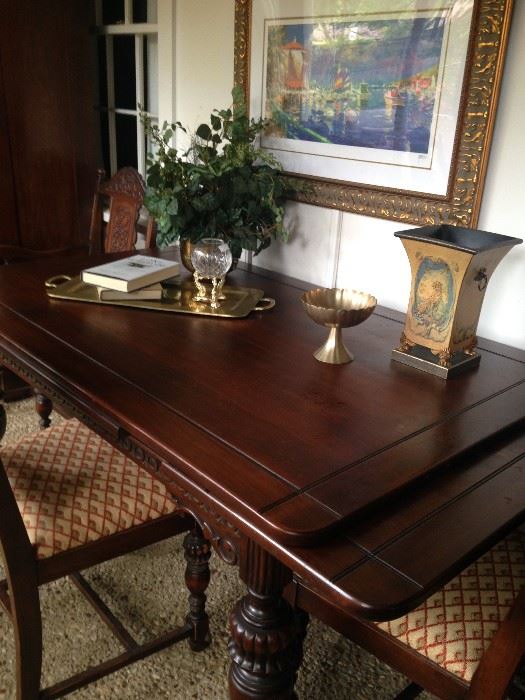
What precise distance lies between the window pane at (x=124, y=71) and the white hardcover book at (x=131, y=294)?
1583 millimetres

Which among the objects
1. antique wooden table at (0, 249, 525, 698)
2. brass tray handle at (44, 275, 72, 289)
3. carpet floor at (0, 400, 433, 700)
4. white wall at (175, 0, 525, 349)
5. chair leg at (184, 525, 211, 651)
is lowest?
carpet floor at (0, 400, 433, 700)

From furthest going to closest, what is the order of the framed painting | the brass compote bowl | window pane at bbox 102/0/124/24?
window pane at bbox 102/0/124/24 → the framed painting → the brass compote bowl

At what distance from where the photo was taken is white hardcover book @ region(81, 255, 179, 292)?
163 cm

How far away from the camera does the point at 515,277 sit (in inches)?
56.8

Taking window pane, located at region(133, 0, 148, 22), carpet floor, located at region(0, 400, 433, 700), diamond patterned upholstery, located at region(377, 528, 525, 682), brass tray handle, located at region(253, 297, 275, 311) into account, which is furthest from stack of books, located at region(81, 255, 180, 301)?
window pane, located at region(133, 0, 148, 22)

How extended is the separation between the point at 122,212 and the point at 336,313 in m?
1.35

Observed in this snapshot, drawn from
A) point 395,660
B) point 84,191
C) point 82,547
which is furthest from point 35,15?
point 395,660

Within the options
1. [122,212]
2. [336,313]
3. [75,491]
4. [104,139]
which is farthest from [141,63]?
[75,491]

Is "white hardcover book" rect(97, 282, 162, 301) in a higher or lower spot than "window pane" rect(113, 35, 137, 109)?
lower

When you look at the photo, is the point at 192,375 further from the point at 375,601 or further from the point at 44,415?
the point at 44,415

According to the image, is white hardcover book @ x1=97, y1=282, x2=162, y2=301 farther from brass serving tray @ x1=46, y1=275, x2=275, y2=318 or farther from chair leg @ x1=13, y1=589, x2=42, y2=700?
chair leg @ x1=13, y1=589, x2=42, y2=700

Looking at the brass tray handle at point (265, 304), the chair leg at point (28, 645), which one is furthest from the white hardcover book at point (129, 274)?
the chair leg at point (28, 645)

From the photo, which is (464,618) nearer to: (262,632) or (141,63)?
(262,632)

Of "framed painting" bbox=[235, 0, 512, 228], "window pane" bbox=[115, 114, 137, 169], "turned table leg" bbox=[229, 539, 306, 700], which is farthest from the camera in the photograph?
"window pane" bbox=[115, 114, 137, 169]
